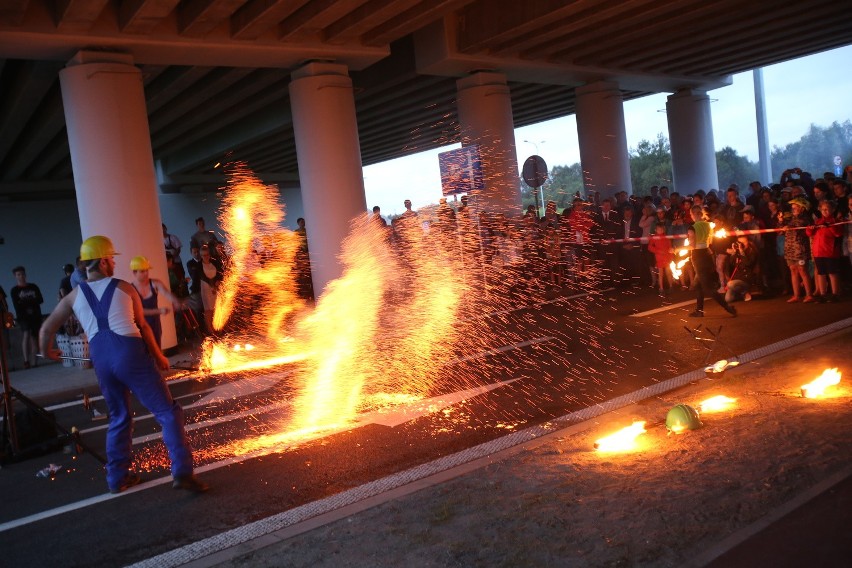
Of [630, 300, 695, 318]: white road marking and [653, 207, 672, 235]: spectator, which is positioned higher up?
[653, 207, 672, 235]: spectator

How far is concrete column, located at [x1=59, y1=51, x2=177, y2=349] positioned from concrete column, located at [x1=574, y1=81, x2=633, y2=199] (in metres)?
14.3

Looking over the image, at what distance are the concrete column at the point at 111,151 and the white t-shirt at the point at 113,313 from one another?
7.48 metres

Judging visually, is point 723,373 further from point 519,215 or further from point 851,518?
point 519,215

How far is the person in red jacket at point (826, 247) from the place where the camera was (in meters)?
12.4

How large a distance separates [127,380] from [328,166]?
38.0 feet

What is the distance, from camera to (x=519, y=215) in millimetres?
20031

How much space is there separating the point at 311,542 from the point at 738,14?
17.9m

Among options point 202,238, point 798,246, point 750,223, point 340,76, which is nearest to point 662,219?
point 750,223

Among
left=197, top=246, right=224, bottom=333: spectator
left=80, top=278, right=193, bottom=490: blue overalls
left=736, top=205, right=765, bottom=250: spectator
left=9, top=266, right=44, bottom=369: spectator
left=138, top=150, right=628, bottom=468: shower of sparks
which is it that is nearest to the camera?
left=80, top=278, right=193, bottom=490: blue overalls

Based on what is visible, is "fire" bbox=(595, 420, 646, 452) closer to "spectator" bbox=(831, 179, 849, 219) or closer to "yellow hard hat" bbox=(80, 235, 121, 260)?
"yellow hard hat" bbox=(80, 235, 121, 260)

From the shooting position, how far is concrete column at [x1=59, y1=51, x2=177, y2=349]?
13484 millimetres

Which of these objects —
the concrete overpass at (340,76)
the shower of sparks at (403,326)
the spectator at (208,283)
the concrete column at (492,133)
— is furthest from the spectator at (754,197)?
the spectator at (208,283)

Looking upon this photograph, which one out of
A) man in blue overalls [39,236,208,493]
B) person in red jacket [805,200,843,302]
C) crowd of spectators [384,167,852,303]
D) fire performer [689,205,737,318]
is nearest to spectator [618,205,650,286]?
crowd of spectators [384,167,852,303]

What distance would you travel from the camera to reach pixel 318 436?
7516 mm
